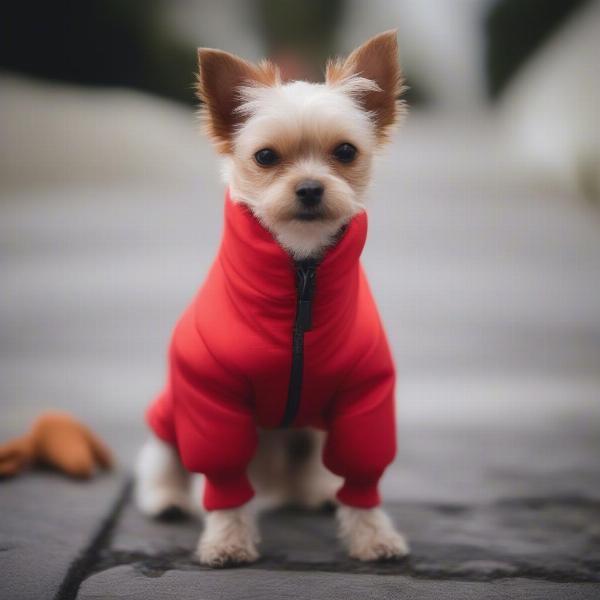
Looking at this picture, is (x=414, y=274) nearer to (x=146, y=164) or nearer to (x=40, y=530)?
(x=40, y=530)

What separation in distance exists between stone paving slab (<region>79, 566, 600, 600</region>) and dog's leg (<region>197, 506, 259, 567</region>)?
8cm

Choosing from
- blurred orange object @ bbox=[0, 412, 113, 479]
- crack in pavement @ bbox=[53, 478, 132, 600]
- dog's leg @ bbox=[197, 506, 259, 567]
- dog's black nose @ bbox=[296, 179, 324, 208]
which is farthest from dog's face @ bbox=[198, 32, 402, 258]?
blurred orange object @ bbox=[0, 412, 113, 479]

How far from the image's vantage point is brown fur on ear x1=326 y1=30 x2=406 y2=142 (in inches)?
86.7

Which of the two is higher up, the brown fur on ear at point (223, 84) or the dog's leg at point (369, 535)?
the brown fur on ear at point (223, 84)

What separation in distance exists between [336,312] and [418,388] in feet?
6.98

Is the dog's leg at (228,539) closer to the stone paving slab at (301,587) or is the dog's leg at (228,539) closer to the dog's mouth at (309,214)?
the stone paving slab at (301,587)

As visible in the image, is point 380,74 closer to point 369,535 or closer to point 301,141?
point 301,141

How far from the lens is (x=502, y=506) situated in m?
2.64

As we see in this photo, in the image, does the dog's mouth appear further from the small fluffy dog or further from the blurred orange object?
the blurred orange object

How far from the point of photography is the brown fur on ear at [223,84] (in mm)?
2172

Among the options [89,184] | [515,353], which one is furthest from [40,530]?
[89,184]

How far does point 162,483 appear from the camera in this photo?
2568 millimetres

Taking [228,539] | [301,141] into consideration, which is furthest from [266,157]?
[228,539]

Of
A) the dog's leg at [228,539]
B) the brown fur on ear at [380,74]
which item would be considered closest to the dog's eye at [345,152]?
the brown fur on ear at [380,74]
